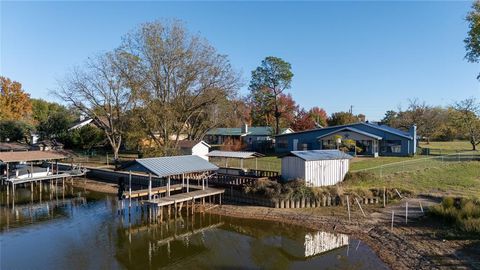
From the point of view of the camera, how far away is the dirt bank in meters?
15.1

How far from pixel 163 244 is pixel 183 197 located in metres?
5.30

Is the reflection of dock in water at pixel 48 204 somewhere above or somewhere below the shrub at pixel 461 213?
below

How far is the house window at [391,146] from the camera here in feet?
140

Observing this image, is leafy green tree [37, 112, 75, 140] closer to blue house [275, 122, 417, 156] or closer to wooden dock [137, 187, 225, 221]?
wooden dock [137, 187, 225, 221]

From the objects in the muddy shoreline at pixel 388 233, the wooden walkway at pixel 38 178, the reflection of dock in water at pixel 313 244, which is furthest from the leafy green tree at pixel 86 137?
the reflection of dock in water at pixel 313 244

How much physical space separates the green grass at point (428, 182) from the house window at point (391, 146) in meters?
10.9

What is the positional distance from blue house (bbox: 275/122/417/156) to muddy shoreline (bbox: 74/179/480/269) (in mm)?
19430

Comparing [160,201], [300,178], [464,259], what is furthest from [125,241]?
[464,259]

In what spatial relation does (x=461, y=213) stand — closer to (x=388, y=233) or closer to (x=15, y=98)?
(x=388, y=233)

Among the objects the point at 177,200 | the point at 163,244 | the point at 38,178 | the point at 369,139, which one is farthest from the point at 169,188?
the point at 369,139

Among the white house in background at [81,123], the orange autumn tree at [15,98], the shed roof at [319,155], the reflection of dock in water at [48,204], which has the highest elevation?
the orange autumn tree at [15,98]

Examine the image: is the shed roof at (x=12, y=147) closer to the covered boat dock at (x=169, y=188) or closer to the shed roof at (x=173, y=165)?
the covered boat dock at (x=169, y=188)

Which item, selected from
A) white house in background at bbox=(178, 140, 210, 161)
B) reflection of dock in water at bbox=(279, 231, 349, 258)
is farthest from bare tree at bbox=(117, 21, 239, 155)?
reflection of dock in water at bbox=(279, 231, 349, 258)

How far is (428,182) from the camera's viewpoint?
27812 mm
